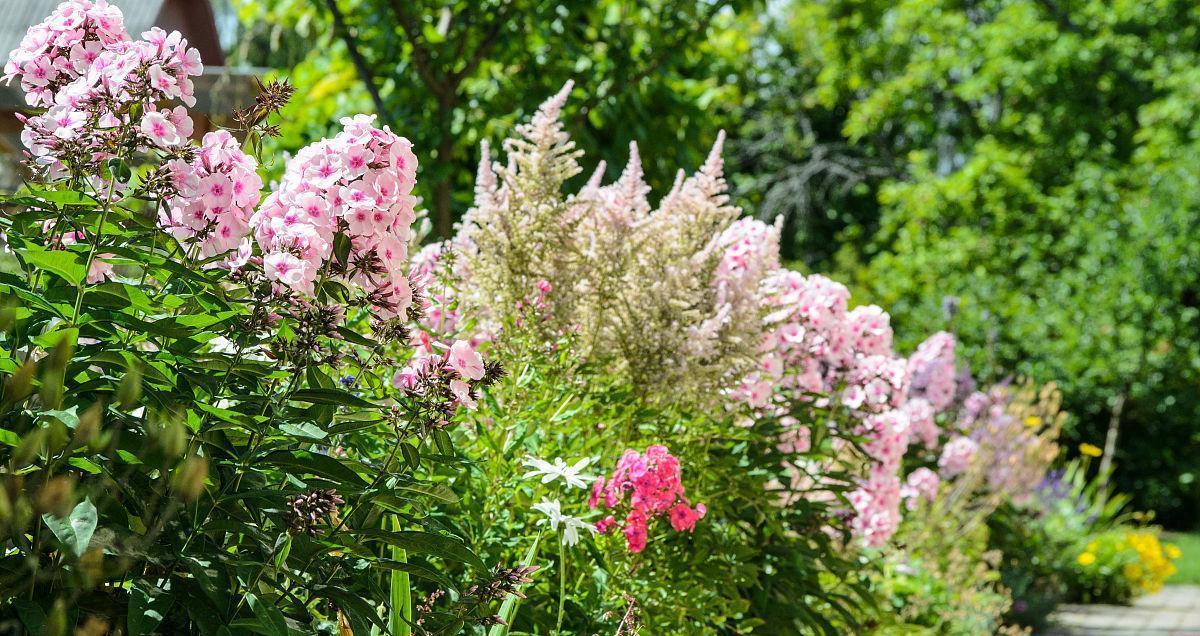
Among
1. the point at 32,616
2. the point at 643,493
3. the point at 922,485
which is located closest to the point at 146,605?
the point at 32,616

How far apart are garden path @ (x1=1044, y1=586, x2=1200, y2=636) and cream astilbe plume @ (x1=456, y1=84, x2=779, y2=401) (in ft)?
13.0

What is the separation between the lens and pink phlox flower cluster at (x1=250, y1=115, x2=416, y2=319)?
4.95 feet

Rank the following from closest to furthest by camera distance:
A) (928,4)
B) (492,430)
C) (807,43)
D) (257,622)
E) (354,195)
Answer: (257,622) < (354,195) < (492,430) < (928,4) < (807,43)

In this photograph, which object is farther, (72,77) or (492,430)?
(492,430)

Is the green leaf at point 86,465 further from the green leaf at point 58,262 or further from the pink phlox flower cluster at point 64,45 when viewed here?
the pink phlox flower cluster at point 64,45

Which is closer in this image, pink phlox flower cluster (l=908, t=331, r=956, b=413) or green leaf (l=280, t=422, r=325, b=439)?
green leaf (l=280, t=422, r=325, b=439)

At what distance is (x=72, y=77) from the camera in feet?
5.25

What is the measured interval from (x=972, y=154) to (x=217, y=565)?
14372 mm

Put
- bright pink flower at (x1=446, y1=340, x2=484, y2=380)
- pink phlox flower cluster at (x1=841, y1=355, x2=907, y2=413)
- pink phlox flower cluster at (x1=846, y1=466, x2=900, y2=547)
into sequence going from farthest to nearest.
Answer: pink phlox flower cluster at (x1=846, y1=466, x2=900, y2=547) → pink phlox flower cluster at (x1=841, y1=355, x2=907, y2=413) → bright pink flower at (x1=446, y1=340, x2=484, y2=380)

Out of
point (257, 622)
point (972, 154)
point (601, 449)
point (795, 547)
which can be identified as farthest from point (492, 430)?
point (972, 154)

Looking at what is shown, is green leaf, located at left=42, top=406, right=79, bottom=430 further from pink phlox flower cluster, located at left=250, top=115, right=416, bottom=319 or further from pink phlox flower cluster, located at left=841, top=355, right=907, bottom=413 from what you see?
pink phlox flower cluster, located at left=841, top=355, right=907, bottom=413

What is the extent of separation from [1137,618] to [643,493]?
5.37m

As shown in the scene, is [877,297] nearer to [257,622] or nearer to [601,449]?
[601,449]

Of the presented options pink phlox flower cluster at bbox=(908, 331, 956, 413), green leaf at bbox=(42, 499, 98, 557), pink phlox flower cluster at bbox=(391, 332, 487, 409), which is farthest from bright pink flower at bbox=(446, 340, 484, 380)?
pink phlox flower cluster at bbox=(908, 331, 956, 413)
